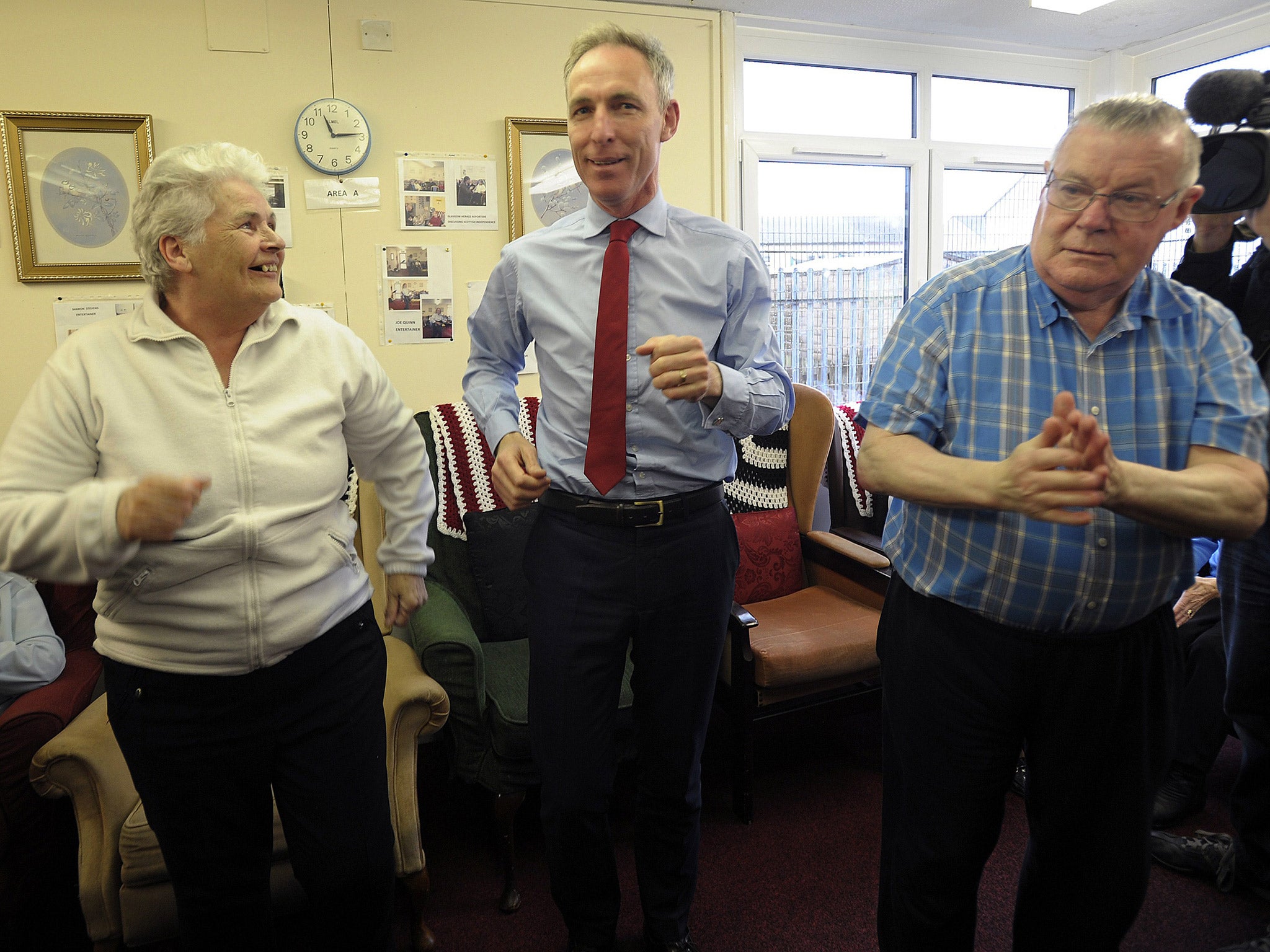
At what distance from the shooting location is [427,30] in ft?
9.14

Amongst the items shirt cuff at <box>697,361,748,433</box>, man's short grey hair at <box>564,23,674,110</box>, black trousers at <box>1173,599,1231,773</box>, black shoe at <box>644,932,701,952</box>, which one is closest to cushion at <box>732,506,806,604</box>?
black trousers at <box>1173,599,1231,773</box>

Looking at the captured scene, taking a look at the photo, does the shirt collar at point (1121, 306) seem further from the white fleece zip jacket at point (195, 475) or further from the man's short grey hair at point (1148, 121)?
the white fleece zip jacket at point (195, 475)

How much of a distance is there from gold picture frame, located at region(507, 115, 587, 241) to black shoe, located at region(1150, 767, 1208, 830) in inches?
102

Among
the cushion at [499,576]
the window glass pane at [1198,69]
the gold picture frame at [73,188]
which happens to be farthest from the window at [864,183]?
the gold picture frame at [73,188]

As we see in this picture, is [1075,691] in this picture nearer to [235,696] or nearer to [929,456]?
[929,456]

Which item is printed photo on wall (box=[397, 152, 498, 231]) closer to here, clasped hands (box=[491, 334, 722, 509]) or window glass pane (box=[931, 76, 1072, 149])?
clasped hands (box=[491, 334, 722, 509])

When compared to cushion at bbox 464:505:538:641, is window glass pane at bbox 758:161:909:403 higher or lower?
higher

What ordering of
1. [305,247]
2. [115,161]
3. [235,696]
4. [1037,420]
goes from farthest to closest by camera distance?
[305,247]
[115,161]
[235,696]
[1037,420]

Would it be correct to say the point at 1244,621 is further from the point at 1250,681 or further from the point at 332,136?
the point at 332,136

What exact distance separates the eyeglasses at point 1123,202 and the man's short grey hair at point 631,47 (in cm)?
74

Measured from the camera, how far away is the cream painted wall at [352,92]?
2512mm

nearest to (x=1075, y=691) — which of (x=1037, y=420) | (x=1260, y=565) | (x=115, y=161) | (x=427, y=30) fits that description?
(x=1037, y=420)

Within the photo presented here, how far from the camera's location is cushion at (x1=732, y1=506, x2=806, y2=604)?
2.82 metres

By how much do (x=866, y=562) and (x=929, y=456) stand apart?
154 cm
